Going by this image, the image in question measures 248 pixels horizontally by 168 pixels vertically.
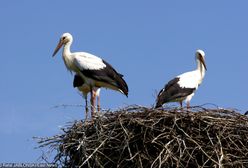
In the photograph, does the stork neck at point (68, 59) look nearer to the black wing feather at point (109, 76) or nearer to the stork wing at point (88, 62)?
the stork wing at point (88, 62)

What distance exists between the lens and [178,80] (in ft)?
35.4

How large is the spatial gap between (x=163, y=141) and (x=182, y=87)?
9.19 ft

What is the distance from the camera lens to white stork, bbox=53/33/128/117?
10.6 metres

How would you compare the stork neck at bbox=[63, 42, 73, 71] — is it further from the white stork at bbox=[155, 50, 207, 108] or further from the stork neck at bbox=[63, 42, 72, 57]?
the white stork at bbox=[155, 50, 207, 108]

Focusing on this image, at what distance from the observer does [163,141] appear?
794 cm

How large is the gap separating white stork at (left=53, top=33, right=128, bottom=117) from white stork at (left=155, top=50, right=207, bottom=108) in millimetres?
530

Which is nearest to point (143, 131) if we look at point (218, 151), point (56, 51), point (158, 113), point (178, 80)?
point (158, 113)

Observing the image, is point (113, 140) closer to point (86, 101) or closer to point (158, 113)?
point (158, 113)

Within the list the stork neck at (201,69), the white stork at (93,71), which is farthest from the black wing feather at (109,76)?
the stork neck at (201,69)

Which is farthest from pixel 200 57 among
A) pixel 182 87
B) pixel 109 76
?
pixel 109 76

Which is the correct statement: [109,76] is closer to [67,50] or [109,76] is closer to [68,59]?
[68,59]

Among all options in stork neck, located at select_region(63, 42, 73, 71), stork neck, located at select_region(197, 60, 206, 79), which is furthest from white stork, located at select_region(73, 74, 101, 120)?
stork neck, located at select_region(197, 60, 206, 79)

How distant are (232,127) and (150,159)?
0.90 meters

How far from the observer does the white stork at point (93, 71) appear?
10.6m
